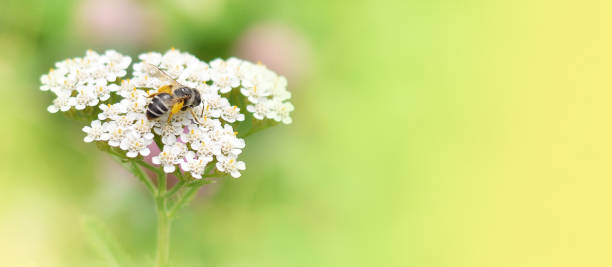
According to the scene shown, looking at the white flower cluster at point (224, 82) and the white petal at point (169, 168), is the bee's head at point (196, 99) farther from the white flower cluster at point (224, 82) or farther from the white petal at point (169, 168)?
the white petal at point (169, 168)

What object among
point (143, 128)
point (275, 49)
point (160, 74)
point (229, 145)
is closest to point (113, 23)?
point (275, 49)

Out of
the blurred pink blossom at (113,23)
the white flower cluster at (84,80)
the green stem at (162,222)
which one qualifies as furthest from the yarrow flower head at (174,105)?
the blurred pink blossom at (113,23)

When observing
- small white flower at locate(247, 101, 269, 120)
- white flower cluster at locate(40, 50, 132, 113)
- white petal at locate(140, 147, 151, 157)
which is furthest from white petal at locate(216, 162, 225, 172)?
white flower cluster at locate(40, 50, 132, 113)

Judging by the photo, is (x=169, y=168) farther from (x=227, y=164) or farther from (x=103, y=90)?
(x=103, y=90)

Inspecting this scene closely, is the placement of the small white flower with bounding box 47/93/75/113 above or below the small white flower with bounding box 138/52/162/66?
below

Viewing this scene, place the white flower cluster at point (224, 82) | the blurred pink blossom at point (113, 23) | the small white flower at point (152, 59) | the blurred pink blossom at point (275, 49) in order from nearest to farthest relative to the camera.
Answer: the white flower cluster at point (224, 82), the small white flower at point (152, 59), the blurred pink blossom at point (113, 23), the blurred pink blossom at point (275, 49)

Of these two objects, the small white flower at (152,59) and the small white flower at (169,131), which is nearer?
the small white flower at (169,131)

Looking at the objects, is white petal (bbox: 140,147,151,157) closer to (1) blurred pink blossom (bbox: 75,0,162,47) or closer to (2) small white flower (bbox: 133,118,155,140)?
(2) small white flower (bbox: 133,118,155,140)
